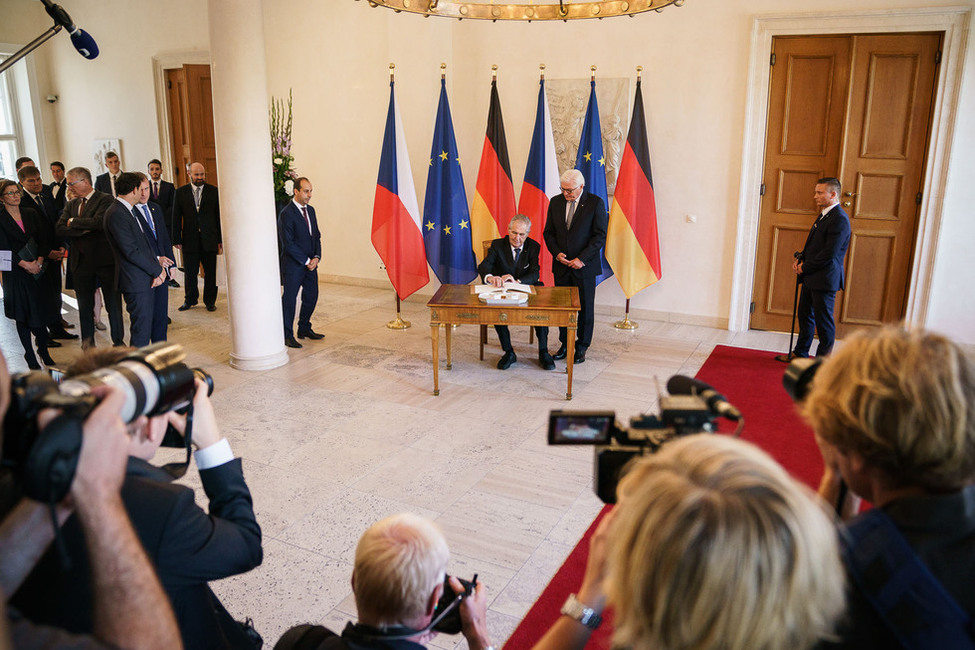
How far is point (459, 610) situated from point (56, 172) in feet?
30.0

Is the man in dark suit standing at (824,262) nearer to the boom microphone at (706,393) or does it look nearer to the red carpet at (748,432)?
the red carpet at (748,432)

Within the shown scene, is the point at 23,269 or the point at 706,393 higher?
the point at 706,393

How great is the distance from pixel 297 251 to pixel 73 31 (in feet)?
12.3

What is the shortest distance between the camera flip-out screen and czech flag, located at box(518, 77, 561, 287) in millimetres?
6040

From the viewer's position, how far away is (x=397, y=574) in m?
1.50

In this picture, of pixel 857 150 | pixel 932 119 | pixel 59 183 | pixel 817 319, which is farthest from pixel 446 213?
pixel 59 183

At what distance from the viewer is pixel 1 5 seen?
1074cm

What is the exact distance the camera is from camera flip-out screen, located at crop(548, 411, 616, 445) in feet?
4.62

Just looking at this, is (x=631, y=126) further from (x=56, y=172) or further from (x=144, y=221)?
(x=56, y=172)

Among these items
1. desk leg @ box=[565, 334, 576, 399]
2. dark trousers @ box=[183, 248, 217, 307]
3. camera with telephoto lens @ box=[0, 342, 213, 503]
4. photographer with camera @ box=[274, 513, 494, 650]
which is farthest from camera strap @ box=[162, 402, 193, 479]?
dark trousers @ box=[183, 248, 217, 307]

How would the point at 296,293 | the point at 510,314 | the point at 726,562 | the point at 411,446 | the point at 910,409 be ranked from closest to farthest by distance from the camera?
the point at 726,562, the point at 910,409, the point at 411,446, the point at 510,314, the point at 296,293

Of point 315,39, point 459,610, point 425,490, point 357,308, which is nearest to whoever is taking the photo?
point 459,610

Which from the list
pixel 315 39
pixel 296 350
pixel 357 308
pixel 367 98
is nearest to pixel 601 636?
pixel 296 350

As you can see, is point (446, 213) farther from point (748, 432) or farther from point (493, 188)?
point (748, 432)
